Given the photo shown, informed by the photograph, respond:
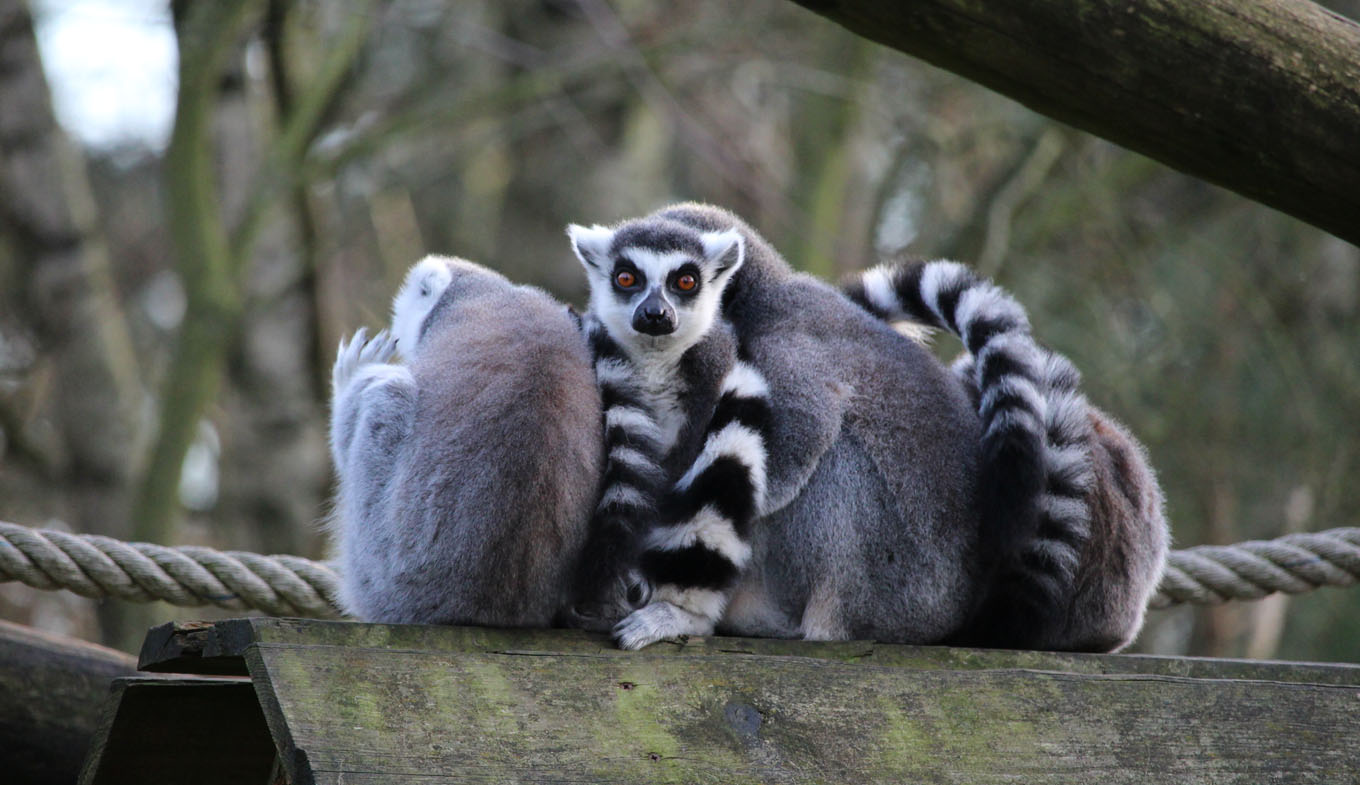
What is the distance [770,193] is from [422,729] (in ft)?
17.9

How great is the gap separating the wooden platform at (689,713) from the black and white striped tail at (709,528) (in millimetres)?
121

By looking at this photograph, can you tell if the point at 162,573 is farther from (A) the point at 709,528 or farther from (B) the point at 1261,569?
(B) the point at 1261,569

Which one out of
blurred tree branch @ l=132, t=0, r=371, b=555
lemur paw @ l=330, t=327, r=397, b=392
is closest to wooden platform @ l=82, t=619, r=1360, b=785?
lemur paw @ l=330, t=327, r=397, b=392

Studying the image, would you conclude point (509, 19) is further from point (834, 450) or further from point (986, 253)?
point (834, 450)

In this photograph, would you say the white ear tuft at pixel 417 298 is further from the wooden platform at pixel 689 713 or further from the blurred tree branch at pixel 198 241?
the blurred tree branch at pixel 198 241

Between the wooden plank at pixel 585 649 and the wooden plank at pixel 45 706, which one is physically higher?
the wooden plank at pixel 585 649

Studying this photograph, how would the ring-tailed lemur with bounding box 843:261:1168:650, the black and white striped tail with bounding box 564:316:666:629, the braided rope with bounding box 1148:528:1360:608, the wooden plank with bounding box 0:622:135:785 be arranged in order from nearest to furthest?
the black and white striped tail with bounding box 564:316:666:629, the ring-tailed lemur with bounding box 843:261:1168:650, the wooden plank with bounding box 0:622:135:785, the braided rope with bounding box 1148:528:1360:608

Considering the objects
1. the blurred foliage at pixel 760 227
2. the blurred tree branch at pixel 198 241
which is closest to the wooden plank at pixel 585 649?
the blurred tree branch at pixel 198 241

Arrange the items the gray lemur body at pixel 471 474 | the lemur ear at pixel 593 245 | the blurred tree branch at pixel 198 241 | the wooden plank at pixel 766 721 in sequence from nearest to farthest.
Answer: the wooden plank at pixel 766 721, the gray lemur body at pixel 471 474, the lemur ear at pixel 593 245, the blurred tree branch at pixel 198 241

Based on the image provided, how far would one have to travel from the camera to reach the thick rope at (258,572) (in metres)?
3.69

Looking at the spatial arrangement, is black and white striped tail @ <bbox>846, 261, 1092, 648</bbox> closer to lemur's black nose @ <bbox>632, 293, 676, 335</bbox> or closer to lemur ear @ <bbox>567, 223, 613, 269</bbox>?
lemur's black nose @ <bbox>632, 293, 676, 335</bbox>

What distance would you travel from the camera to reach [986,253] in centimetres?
739

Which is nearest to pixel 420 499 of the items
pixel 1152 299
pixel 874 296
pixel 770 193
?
pixel 874 296

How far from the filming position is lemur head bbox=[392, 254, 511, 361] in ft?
12.1
